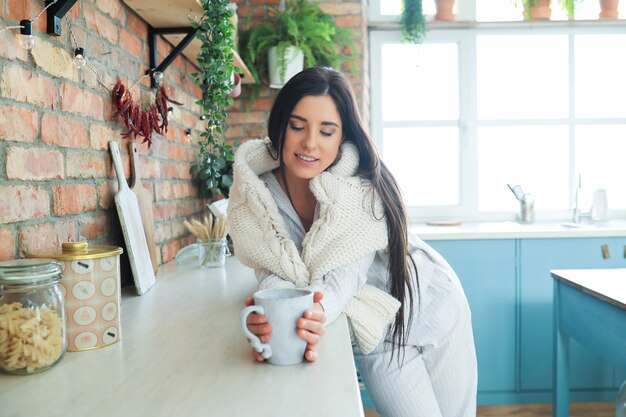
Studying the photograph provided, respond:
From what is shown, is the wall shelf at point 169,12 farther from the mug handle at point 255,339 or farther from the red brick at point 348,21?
the red brick at point 348,21

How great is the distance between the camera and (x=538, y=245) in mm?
2754

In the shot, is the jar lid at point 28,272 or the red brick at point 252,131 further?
the red brick at point 252,131

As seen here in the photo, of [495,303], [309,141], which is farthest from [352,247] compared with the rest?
[495,303]

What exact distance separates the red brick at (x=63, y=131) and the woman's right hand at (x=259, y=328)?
59cm

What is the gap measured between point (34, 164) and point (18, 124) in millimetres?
89

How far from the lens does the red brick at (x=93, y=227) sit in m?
1.29

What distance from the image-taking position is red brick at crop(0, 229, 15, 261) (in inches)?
38.0

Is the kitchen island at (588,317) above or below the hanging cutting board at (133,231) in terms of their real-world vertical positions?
below

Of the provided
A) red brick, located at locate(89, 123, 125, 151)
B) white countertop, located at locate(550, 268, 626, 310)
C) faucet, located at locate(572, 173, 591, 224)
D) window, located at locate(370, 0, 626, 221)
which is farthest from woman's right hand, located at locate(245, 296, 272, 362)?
faucet, located at locate(572, 173, 591, 224)

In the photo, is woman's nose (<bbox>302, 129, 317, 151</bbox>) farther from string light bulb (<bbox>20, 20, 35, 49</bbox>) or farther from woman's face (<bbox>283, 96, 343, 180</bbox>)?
string light bulb (<bbox>20, 20, 35, 49</bbox>)

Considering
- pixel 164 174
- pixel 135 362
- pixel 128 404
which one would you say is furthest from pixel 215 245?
pixel 128 404

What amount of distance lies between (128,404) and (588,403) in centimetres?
273

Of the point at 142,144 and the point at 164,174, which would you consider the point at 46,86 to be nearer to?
the point at 142,144

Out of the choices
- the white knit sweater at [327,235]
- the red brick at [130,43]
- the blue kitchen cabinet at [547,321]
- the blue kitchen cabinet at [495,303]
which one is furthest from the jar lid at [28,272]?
the blue kitchen cabinet at [547,321]
